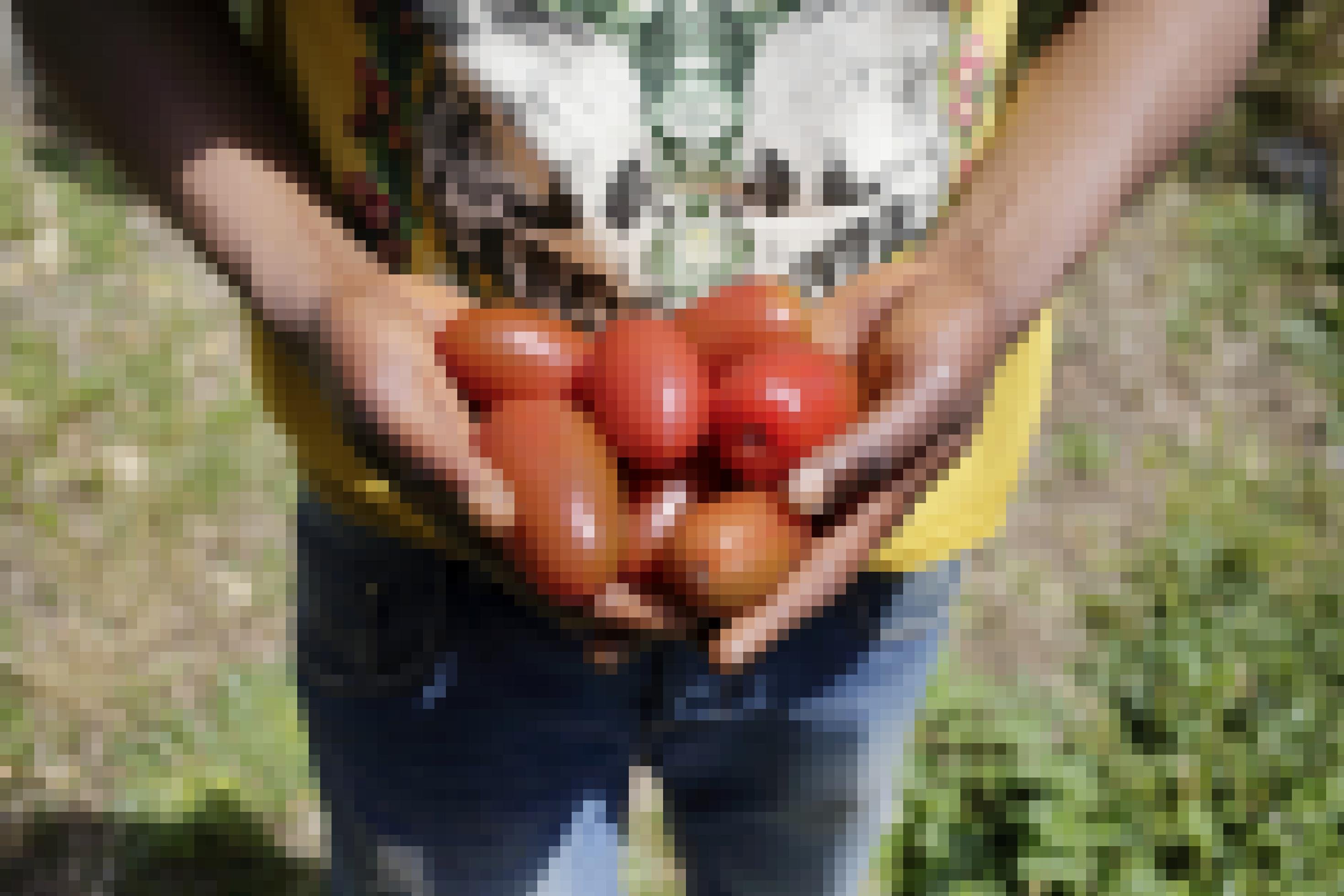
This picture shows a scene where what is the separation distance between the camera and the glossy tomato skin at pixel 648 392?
3.27ft

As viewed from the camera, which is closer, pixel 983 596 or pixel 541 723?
pixel 541 723

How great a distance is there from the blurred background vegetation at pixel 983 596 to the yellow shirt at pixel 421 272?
2.56ft

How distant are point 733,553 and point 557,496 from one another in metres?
0.14

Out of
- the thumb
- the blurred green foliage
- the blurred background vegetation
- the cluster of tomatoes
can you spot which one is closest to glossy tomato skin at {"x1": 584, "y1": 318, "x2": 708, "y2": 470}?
the cluster of tomatoes

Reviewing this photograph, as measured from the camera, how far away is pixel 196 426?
2.94 m

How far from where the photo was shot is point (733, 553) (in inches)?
36.5

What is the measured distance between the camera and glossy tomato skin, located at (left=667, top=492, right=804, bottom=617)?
36.2 inches

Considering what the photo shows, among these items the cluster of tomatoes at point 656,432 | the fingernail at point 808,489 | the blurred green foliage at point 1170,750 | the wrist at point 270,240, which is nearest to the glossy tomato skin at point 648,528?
the cluster of tomatoes at point 656,432

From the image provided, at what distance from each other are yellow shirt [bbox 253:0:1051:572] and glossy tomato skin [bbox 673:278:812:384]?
18 centimetres

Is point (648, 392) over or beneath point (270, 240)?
beneath

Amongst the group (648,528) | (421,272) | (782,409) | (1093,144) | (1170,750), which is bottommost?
(1170,750)

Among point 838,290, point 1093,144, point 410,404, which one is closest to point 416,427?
point 410,404

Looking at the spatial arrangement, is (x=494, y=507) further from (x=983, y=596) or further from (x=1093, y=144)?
(x=983, y=596)

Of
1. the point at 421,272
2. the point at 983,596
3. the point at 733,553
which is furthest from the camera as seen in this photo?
the point at 983,596
